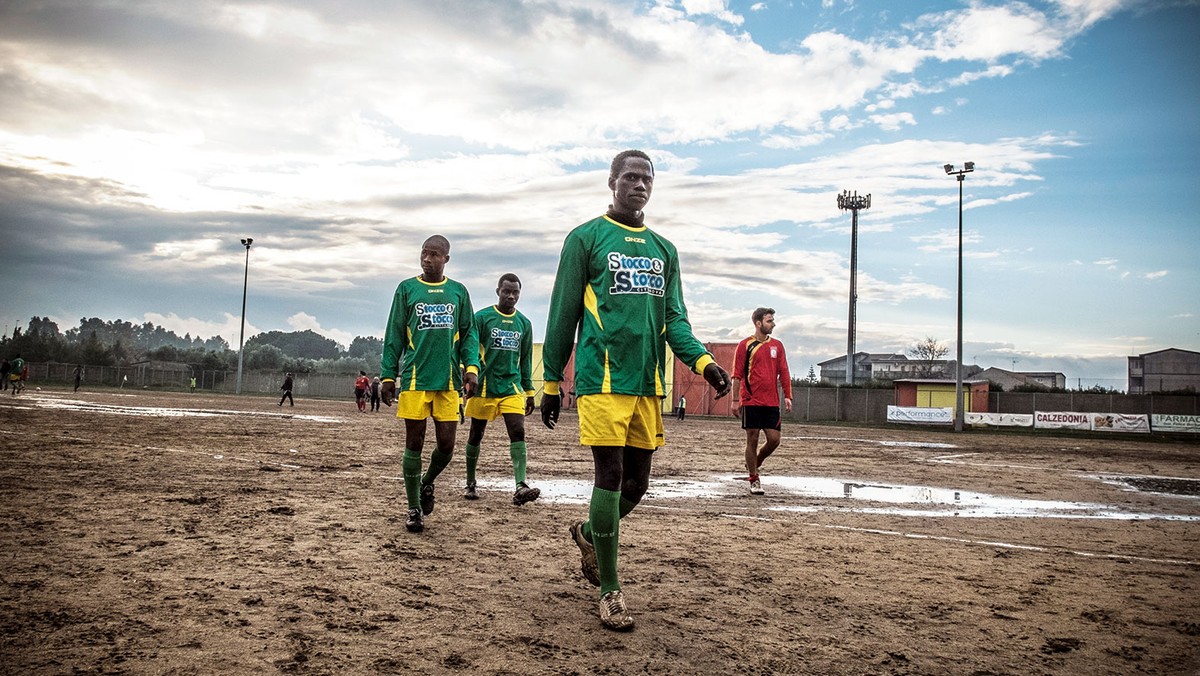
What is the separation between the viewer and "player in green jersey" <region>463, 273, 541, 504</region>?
8.11 metres

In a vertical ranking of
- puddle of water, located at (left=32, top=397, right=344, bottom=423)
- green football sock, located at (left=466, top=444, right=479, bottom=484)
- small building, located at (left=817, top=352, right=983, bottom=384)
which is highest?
small building, located at (left=817, top=352, right=983, bottom=384)

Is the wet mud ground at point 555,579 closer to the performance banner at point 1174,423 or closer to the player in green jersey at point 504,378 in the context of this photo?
the player in green jersey at point 504,378

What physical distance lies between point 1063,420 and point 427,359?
132 ft

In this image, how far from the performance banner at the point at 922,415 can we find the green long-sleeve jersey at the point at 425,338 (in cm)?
3951

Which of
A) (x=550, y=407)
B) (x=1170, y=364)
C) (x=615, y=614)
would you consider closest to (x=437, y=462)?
(x=550, y=407)

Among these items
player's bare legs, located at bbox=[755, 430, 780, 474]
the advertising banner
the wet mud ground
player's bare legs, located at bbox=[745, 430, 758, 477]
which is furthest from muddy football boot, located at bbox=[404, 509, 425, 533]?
the advertising banner

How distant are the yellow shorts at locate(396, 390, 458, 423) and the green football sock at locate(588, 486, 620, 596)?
2.76 metres

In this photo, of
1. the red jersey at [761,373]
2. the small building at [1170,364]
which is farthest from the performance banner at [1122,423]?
the small building at [1170,364]

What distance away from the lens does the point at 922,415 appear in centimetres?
4206

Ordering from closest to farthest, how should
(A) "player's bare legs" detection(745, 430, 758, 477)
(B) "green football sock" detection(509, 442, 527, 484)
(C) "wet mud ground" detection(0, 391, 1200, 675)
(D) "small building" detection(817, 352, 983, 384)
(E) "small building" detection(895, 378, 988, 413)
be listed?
(C) "wet mud ground" detection(0, 391, 1200, 675) < (B) "green football sock" detection(509, 442, 527, 484) < (A) "player's bare legs" detection(745, 430, 758, 477) < (E) "small building" detection(895, 378, 988, 413) < (D) "small building" detection(817, 352, 983, 384)

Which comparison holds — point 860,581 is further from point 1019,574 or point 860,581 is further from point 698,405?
point 698,405

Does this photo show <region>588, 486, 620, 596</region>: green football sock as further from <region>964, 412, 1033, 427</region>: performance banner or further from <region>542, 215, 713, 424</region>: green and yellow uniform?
<region>964, 412, 1033, 427</region>: performance banner

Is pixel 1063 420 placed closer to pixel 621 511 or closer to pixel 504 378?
pixel 504 378

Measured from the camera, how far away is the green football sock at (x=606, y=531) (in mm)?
3949
